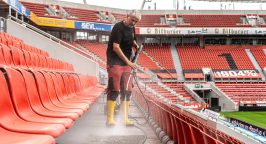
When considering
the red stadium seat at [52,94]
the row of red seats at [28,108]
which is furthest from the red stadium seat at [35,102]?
the red stadium seat at [52,94]

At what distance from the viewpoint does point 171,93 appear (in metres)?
21.1

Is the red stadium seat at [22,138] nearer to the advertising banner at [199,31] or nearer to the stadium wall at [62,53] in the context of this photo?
the stadium wall at [62,53]

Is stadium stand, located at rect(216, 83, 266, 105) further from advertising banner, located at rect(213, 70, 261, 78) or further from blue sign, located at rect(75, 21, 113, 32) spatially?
blue sign, located at rect(75, 21, 113, 32)

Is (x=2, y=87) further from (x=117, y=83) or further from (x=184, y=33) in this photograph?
(x=184, y=33)

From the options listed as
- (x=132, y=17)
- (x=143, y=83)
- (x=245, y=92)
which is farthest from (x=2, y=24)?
(x=245, y=92)

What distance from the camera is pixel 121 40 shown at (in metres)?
3.90

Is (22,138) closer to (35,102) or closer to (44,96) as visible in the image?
(35,102)

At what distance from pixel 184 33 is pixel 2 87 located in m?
26.4

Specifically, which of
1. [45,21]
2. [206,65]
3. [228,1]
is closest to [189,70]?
[206,65]

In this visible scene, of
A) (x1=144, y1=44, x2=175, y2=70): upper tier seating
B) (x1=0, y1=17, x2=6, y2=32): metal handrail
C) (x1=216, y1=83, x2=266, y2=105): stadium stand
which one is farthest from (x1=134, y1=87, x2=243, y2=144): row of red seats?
(x1=144, y1=44, x2=175, y2=70): upper tier seating

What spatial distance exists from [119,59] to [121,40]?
0.21 metres

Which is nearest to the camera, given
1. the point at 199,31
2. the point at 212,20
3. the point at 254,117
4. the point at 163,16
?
the point at 254,117

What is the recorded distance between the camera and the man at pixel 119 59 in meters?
3.80

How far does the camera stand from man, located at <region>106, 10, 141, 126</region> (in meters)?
3.80
